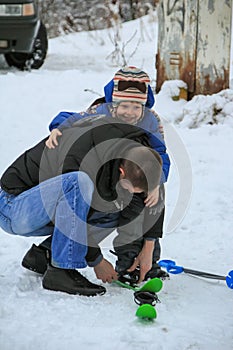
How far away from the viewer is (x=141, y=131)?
3.26 meters

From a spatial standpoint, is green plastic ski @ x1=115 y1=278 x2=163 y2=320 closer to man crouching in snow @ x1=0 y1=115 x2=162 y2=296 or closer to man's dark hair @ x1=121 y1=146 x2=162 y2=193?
man crouching in snow @ x1=0 y1=115 x2=162 y2=296

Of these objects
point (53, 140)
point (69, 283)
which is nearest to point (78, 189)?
point (53, 140)

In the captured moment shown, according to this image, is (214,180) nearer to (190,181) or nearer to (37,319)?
(190,181)

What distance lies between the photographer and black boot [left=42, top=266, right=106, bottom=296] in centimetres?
322

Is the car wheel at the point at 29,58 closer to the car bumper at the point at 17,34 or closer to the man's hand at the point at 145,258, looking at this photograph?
the car bumper at the point at 17,34

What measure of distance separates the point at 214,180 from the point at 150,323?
2355mm

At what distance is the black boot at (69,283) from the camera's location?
322 centimetres

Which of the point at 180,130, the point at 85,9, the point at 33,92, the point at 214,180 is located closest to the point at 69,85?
the point at 33,92

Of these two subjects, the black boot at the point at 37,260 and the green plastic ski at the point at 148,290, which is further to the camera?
the black boot at the point at 37,260

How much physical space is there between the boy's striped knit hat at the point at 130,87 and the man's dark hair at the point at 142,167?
38 centimetres

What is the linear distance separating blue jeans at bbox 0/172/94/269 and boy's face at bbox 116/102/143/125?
14.2 inches

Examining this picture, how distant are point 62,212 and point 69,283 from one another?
12.3 inches

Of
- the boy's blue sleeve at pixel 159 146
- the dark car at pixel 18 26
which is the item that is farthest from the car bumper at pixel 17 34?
the boy's blue sleeve at pixel 159 146

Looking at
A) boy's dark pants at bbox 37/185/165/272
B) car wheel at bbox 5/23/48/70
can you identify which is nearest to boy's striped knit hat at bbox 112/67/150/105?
boy's dark pants at bbox 37/185/165/272
